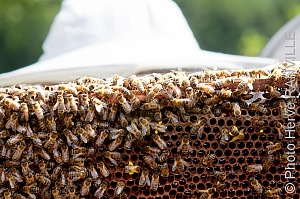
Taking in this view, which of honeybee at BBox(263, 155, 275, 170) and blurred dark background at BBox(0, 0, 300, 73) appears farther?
blurred dark background at BBox(0, 0, 300, 73)

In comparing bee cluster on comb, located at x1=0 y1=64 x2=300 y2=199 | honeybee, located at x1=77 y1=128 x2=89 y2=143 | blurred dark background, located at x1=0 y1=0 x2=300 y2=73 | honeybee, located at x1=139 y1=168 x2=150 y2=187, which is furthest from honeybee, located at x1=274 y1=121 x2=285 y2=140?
blurred dark background, located at x1=0 y1=0 x2=300 y2=73

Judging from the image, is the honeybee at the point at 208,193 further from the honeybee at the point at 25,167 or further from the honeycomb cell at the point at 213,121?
the honeybee at the point at 25,167

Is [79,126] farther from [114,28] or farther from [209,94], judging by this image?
[114,28]

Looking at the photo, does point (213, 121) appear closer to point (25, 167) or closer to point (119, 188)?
point (119, 188)

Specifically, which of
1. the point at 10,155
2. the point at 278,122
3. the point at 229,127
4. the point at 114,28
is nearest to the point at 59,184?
the point at 10,155

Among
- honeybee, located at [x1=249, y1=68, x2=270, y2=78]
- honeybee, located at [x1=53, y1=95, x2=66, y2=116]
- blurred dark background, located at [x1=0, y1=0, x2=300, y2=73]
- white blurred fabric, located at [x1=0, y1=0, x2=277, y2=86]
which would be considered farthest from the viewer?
blurred dark background, located at [x1=0, y1=0, x2=300, y2=73]

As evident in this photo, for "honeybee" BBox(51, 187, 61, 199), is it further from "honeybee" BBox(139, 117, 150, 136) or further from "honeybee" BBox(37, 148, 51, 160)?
"honeybee" BBox(139, 117, 150, 136)

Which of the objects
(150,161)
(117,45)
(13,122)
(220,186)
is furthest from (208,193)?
Result: (117,45)
